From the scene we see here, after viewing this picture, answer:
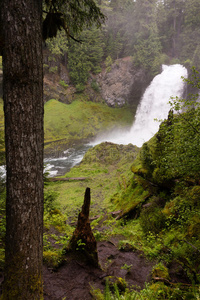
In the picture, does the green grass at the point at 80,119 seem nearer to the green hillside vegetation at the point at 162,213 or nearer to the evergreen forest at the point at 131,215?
the evergreen forest at the point at 131,215

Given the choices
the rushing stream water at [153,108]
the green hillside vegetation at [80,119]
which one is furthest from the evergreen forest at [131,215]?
the rushing stream water at [153,108]

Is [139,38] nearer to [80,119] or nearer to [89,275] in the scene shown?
[80,119]

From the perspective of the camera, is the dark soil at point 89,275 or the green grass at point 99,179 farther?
the green grass at point 99,179

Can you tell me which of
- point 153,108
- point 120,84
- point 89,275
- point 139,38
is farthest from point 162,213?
point 139,38

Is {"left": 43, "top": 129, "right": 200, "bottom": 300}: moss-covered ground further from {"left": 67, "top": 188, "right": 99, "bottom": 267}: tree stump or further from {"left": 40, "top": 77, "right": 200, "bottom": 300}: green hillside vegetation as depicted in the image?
{"left": 67, "top": 188, "right": 99, "bottom": 267}: tree stump

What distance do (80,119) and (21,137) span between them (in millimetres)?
30358

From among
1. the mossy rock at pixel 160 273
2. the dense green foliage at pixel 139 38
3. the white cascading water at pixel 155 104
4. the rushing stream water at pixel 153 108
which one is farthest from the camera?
the dense green foliage at pixel 139 38

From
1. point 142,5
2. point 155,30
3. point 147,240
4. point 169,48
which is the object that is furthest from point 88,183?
point 142,5

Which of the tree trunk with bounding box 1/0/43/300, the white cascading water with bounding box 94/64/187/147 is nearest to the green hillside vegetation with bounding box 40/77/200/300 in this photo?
the tree trunk with bounding box 1/0/43/300

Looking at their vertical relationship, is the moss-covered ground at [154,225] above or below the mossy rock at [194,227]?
below

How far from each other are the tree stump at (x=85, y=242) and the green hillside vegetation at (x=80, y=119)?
74.6 feet

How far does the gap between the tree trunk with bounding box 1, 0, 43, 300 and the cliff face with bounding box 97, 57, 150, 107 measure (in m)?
36.5

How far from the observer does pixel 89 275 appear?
342cm

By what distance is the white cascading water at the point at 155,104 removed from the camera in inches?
1077
